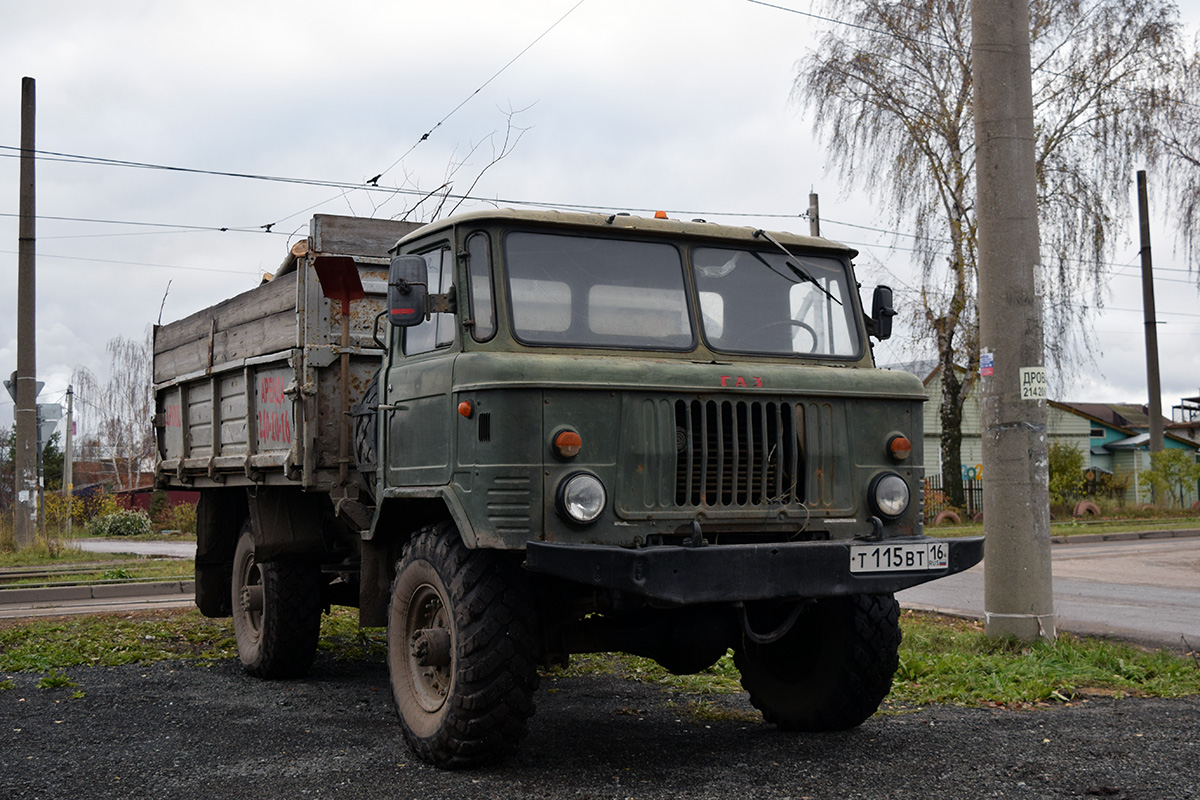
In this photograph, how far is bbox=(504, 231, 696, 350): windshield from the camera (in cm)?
559

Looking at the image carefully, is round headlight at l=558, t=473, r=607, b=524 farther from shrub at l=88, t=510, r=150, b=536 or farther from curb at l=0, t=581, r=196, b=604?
shrub at l=88, t=510, r=150, b=536

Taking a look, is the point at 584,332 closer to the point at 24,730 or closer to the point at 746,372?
the point at 746,372

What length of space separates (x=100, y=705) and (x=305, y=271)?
9.70 feet

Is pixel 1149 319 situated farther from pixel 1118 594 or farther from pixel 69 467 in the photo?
pixel 69 467

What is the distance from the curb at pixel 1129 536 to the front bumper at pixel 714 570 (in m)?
19.1

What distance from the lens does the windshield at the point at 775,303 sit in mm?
5938

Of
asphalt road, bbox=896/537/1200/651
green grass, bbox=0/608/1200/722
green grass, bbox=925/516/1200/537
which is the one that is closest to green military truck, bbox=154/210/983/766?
green grass, bbox=0/608/1200/722

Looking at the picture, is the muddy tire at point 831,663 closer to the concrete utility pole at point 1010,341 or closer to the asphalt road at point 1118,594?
the concrete utility pole at point 1010,341

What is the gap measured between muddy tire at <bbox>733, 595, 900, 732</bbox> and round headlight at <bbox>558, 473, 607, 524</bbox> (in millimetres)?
1330

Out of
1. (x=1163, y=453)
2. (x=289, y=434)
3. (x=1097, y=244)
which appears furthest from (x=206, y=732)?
(x=1163, y=453)

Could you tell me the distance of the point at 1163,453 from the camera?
3297cm

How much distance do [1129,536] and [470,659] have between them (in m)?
22.8

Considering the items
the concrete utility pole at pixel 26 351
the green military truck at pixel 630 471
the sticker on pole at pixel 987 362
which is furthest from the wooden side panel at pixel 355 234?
the concrete utility pole at pixel 26 351

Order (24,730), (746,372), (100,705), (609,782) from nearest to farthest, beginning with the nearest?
1. (609,782)
2. (746,372)
3. (24,730)
4. (100,705)
